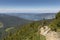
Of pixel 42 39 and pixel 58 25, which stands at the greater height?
pixel 58 25

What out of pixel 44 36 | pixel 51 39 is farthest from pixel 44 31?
pixel 51 39

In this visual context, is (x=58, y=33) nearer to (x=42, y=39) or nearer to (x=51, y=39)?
(x=51, y=39)

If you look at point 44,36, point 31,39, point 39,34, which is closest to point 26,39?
point 31,39

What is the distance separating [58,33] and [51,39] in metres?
1.40

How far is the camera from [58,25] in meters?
27.2

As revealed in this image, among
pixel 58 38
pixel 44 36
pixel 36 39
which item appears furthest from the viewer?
pixel 36 39

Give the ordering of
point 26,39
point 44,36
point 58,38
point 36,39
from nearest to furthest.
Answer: point 58,38 < point 44,36 < point 36,39 < point 26,39

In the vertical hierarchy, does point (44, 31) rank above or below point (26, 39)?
above

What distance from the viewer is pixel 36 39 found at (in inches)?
1132

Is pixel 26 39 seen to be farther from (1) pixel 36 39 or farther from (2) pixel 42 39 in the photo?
(2) pixel 42 39

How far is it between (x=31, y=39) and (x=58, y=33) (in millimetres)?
7278

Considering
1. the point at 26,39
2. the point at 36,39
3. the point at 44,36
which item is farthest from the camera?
the point at 26,39

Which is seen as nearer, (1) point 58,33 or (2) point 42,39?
(1) point 58,33

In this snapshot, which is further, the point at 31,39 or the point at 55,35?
the point at 31,39
